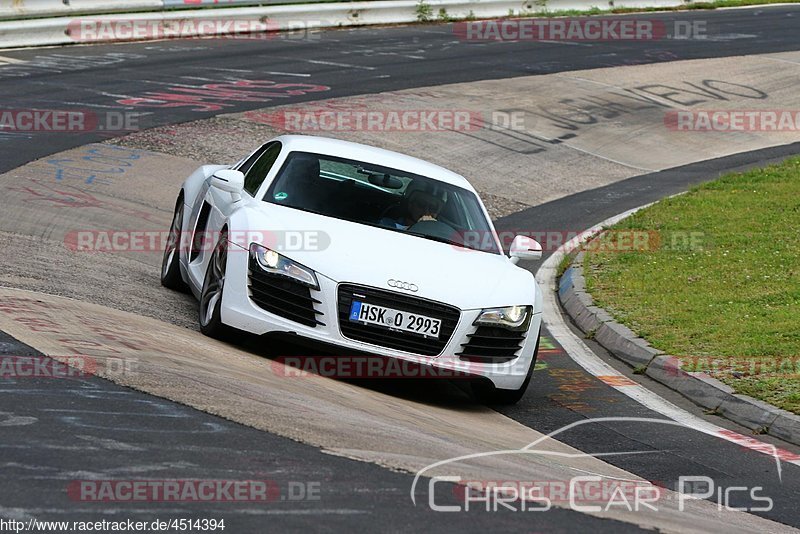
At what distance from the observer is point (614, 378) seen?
31.8ft

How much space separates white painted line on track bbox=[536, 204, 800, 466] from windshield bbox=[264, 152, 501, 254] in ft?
4.92

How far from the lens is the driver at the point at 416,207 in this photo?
8.86 metres

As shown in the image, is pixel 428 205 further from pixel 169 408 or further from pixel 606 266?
pixel 606 266

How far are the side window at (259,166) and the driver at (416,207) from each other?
1.02 m

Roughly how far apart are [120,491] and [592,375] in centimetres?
541

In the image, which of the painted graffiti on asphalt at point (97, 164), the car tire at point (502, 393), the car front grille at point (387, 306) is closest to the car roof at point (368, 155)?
the car tire at point (502, 393)

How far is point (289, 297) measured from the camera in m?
7.82

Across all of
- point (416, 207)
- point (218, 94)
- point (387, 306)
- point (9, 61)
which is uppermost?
point (416, 207)

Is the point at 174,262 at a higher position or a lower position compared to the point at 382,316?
lower

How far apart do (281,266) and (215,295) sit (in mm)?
637

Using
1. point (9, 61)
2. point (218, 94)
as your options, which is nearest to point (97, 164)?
point (218, 94)

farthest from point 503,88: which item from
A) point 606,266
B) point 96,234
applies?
point 96,234

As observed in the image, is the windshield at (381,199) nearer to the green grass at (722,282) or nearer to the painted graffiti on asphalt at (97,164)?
the green grass at (722,282)

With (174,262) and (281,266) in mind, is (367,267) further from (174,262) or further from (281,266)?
(174,262)
